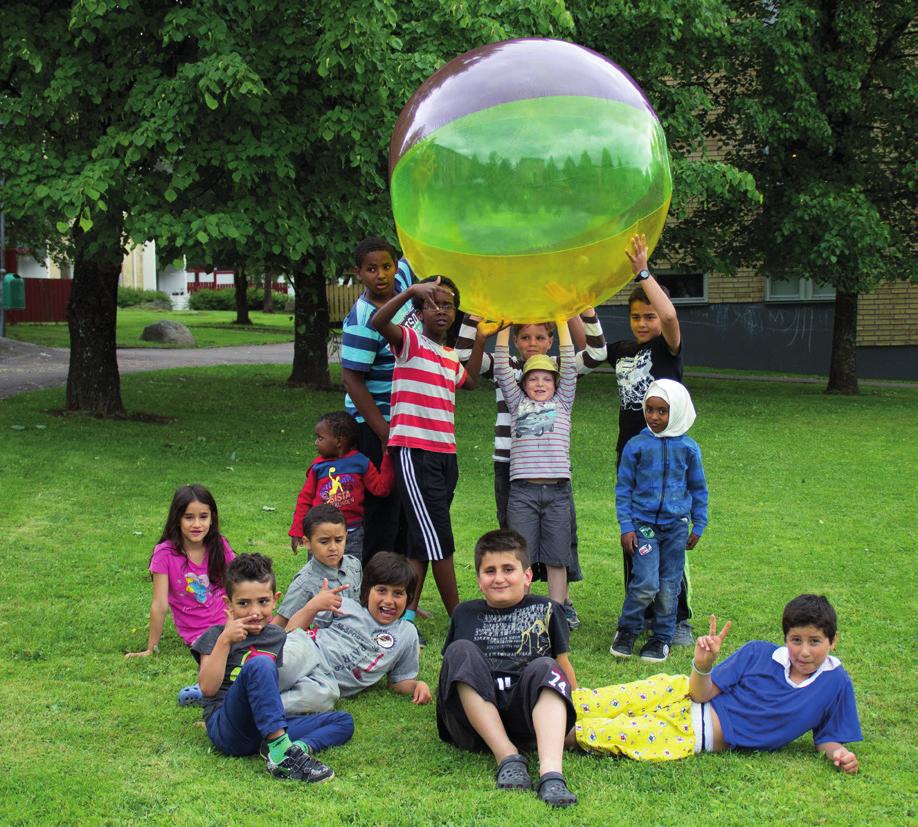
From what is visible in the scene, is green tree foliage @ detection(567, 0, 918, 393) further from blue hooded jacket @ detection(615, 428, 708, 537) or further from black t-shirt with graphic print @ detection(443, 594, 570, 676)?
black t-shirt with graphic print @ detection(443, 594, 570, 676)

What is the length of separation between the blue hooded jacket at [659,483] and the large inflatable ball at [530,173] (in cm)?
118

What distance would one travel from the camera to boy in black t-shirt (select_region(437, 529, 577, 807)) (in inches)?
161

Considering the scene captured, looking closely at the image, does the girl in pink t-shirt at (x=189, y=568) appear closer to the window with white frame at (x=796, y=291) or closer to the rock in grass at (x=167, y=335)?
the window with white frame at (x=796, y=291)

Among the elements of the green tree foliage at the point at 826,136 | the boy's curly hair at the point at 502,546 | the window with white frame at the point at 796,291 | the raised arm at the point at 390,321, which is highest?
the green tree foliage at the point at 826,136

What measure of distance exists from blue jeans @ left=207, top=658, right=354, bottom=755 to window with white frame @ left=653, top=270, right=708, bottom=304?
2187 cm

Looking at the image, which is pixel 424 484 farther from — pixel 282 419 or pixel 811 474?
pixel 282 419

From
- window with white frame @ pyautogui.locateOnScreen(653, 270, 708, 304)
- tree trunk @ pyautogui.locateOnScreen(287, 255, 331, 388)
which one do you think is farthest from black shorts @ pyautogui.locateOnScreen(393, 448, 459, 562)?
window with white frame @ pyautogui.locateOnScreen(653, 270, 708, 304)

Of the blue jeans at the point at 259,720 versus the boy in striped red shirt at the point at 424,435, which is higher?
the boy in striped red shirt at the point at 424,435

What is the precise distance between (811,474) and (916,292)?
12.8 m

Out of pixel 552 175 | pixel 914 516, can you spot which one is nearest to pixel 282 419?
pixel 914 516

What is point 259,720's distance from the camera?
13.5 feet

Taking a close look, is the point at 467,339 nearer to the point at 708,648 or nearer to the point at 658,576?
the point at 658,576

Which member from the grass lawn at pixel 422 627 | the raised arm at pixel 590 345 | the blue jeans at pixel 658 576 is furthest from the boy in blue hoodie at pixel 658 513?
the raised arm at pixel 590 345

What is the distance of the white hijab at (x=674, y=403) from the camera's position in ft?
18.3
